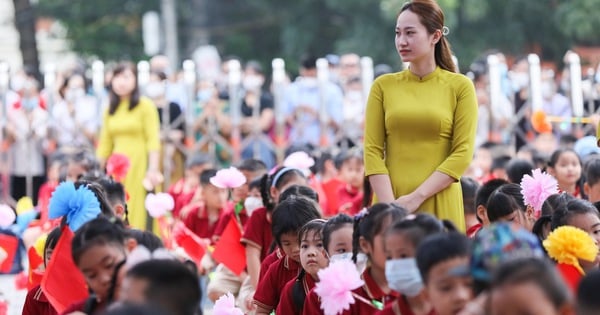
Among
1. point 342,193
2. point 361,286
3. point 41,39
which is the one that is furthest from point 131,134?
point 41,39

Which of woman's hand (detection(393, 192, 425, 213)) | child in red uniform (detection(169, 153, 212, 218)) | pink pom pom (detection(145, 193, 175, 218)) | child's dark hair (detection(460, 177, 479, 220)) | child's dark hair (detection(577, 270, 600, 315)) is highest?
child's dark hair (detection(577, 270, 600, 315))

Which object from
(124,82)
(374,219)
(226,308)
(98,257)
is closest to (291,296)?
(226,308)

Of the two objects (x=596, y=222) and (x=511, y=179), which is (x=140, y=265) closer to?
(x=596, y=222)

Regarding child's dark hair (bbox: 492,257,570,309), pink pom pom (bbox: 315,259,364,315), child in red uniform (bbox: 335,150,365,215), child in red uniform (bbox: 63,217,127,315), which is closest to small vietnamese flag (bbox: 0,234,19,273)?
child in red uniform (bbox: 63,217,127,315)

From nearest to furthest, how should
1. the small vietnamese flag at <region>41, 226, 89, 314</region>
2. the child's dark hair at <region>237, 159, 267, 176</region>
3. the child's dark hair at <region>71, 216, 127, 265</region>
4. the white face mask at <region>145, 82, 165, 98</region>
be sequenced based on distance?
the child's dark hair at <region>71, 216, 127, 265</region> → the small vietnamese flag at <region>41, 226, 89, 314</region> → the child's dark hair at <region>237, 159, 267, 176</region> → the white face mask at <region>145, 82, 165, 98</region>

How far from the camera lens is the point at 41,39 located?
33.0 metres

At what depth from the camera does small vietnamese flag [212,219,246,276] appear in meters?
9.02

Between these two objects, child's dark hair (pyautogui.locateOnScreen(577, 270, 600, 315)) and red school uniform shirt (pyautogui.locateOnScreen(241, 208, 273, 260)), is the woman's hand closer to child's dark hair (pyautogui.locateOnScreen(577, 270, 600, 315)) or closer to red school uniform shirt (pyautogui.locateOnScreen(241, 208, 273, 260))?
red school uniform shirt (pyautogui.locateOnScreen(241, 208, 273, 260))

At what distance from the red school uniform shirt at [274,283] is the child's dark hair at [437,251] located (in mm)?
2711

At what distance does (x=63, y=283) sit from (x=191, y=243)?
3.71 meters

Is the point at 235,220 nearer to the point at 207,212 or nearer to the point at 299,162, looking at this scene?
the point at 299,162

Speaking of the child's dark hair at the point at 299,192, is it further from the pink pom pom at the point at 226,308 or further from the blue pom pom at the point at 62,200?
the blue pom pom at the point at 62,200

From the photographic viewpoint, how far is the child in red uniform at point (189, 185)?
39.6ft

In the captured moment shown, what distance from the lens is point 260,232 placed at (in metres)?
8.71
